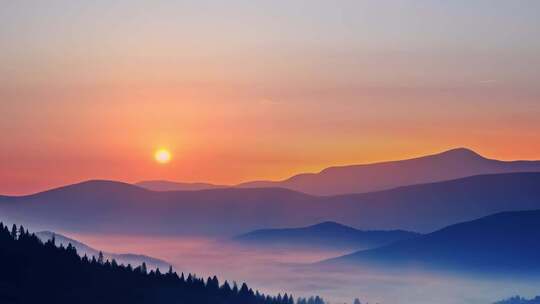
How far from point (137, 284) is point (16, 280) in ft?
82.6

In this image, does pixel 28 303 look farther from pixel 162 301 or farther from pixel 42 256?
pixel 162 301

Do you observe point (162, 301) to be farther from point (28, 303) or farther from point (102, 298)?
point (28, 303)

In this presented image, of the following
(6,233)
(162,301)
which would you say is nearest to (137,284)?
(162,301)

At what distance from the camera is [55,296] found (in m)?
180

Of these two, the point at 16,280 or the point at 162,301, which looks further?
the point at 162,301

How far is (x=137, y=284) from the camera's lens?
654 ft

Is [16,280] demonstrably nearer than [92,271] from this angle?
Yes

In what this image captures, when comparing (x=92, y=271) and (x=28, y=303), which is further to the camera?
(x=92, y=271)

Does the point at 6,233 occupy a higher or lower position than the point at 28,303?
higher

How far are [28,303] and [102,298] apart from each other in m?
17.2

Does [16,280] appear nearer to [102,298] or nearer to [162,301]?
[102,298]

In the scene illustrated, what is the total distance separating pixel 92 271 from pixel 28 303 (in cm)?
2286

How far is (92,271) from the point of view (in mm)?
194500

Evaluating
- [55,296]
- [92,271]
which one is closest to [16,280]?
[55,296]
